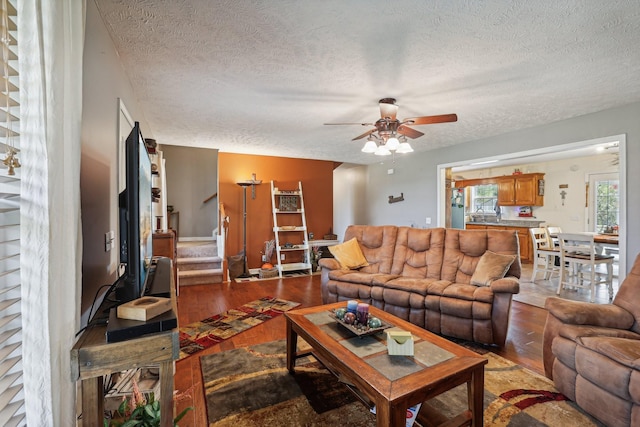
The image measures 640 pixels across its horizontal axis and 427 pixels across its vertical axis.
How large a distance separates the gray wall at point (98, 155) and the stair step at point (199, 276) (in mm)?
3232

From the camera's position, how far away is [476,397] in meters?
1.58

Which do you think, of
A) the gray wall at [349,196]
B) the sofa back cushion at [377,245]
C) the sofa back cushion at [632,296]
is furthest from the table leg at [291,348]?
the gray wall at [349,196]

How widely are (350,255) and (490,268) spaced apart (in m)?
1.63

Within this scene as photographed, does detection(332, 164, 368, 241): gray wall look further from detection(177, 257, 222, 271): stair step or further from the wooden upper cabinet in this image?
the wooden upper cabinet

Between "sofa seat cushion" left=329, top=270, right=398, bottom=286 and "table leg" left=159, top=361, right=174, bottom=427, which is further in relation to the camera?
"sofa seat cushion" left=329, top=270, right=398, bottom=286

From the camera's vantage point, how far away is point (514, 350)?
2.67 m

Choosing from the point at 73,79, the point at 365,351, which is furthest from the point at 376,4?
the point at 365,351

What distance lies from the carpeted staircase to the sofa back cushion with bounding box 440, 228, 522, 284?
376cm

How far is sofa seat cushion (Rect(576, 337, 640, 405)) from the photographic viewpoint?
1543 mm

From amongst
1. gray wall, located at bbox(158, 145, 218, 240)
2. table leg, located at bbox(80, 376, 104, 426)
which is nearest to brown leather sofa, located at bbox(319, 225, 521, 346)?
table leg, located at bbox(80, 376, 104, 426)

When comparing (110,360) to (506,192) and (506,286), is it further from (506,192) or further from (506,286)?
(506,192)

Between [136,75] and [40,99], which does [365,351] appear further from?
[136,75]

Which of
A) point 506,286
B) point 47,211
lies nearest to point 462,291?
point 506,286

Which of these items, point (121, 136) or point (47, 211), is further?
point (121, 136)
